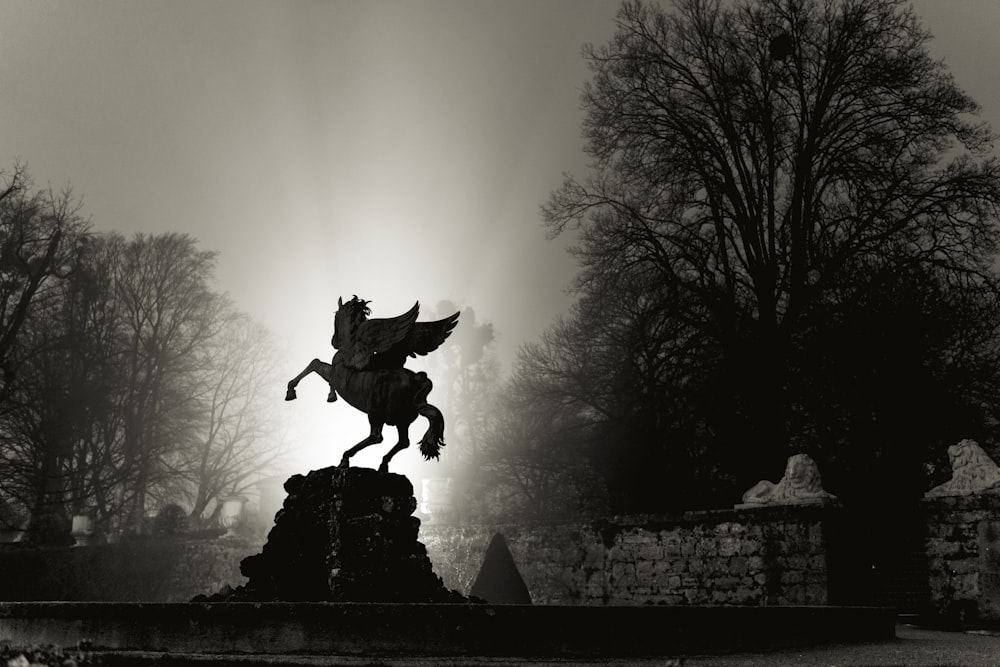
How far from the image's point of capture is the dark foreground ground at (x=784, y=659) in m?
6.48

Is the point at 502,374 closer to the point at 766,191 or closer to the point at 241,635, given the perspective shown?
the point at 766,191

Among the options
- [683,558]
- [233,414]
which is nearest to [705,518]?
[683,558]

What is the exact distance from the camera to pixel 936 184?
21.5 m

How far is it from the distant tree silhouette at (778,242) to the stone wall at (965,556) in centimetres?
749

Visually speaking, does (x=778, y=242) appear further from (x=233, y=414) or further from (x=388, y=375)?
(x=233, y=414)

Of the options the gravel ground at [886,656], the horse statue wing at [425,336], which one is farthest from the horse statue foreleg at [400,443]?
the gravel ground at [886,656]

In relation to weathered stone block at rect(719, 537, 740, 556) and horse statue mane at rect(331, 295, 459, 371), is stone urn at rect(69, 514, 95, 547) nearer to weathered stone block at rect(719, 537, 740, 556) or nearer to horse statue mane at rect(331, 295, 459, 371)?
weathered stone block at rect(719, 537, 740, 556)

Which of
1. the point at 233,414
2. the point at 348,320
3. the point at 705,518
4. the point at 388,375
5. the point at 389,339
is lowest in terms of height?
the point at 705,518

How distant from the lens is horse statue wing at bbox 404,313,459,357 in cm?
1037

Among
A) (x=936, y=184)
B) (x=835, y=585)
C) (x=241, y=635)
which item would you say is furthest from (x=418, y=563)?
(x=936, y=184)

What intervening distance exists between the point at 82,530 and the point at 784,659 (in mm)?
24446

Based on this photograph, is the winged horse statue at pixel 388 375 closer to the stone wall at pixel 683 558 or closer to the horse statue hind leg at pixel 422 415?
the horse statue hind leg at pixel 422 415

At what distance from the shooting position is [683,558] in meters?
15.5

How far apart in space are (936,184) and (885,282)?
251 centimetres
